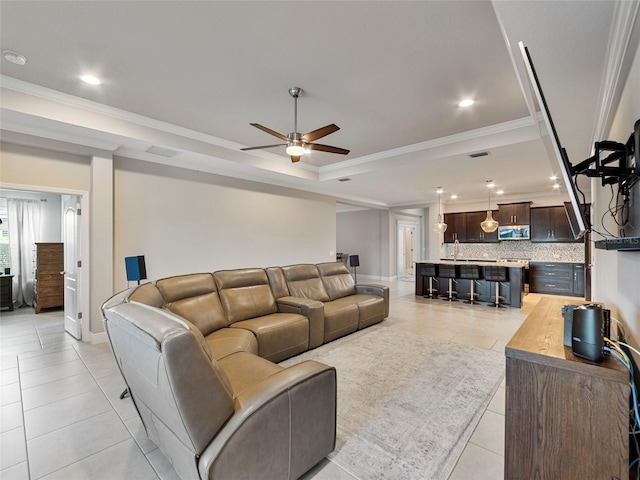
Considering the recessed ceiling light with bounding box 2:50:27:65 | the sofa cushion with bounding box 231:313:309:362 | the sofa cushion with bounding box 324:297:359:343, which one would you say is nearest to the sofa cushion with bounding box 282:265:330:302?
the sofa cushion with bounding box 324:297:359:343

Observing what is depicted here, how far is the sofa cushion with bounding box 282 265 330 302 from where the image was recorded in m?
4.18

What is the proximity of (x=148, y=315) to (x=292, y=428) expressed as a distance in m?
0.91

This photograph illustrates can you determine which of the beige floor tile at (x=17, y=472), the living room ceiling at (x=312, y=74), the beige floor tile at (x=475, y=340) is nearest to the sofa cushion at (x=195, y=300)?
the beige floor tile at (x=17, y=472)

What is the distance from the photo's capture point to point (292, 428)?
1502 millimetres

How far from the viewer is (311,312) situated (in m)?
3.52

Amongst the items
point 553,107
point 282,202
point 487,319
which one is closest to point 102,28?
point 553,107

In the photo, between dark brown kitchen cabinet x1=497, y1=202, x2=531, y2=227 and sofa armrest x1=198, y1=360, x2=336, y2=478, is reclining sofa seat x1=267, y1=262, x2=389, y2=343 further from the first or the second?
dark brown kitchen cabinet x1=497, y1=202, x2=531, y2=227

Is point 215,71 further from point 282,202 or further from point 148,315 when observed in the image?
point 282,202

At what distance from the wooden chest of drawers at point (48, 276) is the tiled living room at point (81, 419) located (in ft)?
4.54

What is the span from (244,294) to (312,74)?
2.50 meters

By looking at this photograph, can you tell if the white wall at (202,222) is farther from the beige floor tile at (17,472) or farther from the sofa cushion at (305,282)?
the beige floor tile at (17,472)

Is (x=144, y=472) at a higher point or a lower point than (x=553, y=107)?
lower

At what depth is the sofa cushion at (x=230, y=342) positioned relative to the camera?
7.79 ft

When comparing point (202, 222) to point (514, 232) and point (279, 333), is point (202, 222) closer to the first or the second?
point (279, 333)
